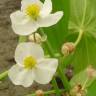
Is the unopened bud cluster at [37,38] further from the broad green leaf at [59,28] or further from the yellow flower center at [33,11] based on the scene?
the broad green leaf at [59,28]

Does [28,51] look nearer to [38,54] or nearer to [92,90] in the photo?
[38,54]

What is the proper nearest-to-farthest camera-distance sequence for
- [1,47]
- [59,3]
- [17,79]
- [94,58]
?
[17,79]
[59,3]
[94,58]
[1,47]

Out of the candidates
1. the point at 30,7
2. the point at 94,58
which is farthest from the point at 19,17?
the point at 94,58

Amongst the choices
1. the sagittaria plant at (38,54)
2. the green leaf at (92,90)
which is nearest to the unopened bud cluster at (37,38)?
the sagittaria plant at (38,54)

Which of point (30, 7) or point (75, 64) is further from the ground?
point (30, 7)

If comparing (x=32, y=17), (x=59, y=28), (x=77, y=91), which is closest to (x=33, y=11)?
(x=32, y=17)

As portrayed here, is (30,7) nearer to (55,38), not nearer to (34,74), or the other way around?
(34,74)

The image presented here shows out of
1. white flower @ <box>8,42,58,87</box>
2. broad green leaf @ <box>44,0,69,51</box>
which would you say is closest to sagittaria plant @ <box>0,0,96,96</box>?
white flower @ <box>8,42,58,87</box>
